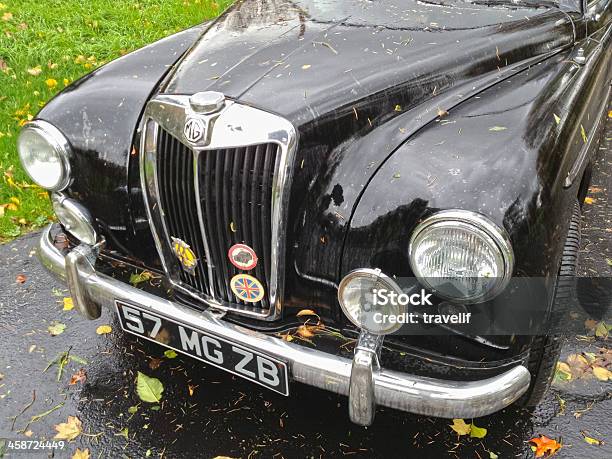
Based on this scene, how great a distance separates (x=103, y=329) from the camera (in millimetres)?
3336

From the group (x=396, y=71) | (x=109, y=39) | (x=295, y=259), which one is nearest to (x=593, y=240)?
(x=396, y=71)

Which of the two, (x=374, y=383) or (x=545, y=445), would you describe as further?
(x=545, y=445)

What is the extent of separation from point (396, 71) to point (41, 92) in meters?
Answer: 4.37

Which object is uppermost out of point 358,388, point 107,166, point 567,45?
point 567,45

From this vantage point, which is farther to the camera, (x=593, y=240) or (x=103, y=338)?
(x=593, y=240)

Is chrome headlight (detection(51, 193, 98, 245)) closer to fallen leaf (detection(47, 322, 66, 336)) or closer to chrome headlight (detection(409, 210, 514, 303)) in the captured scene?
fallen leaf (detection(47, 322, 66, 336))

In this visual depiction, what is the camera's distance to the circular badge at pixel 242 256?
7.55ft

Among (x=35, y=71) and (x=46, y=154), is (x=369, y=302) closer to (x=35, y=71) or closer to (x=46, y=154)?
(x=46, y=154)

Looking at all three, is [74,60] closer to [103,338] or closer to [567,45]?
[103,338]

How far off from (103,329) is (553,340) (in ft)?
7.54

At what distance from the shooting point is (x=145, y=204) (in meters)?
2.52

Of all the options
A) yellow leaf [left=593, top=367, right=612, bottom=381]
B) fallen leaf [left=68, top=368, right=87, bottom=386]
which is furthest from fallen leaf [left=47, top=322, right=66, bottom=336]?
yellow leaf [left=593, top=367, right=612, bottom=381]

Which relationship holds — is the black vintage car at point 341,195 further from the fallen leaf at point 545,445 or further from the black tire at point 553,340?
the fallen leaf at point 545,445

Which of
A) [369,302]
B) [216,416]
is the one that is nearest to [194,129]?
[369,302]
